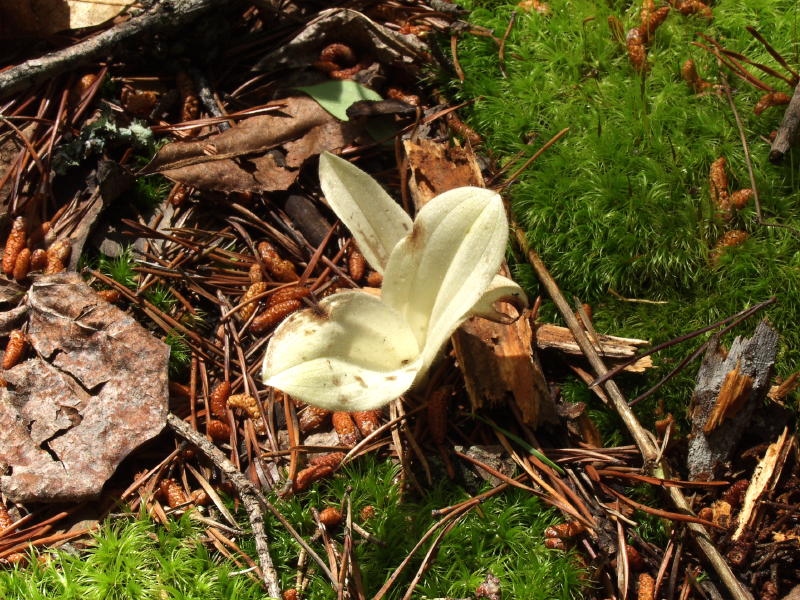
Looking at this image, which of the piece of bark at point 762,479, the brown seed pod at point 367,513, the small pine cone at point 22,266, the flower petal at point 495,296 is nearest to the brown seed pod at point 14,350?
the small pine cone at point 22,266

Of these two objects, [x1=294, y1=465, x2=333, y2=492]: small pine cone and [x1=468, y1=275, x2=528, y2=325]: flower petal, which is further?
[x1=294, y1=465, x2=333, y2=492]: small pine cone

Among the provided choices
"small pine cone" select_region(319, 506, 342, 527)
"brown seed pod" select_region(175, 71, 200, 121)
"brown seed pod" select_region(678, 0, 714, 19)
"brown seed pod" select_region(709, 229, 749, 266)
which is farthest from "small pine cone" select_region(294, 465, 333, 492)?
"brown seed pod" select_region(678, 0, 714, 19)

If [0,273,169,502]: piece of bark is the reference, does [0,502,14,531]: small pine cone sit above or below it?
below

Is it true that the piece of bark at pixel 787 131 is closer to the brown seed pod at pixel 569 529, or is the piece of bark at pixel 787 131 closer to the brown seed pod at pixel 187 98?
the brown seed pod at pixel 569 529

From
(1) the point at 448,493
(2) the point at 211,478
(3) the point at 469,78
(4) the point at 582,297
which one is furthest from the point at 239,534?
(3) the point at 469,78

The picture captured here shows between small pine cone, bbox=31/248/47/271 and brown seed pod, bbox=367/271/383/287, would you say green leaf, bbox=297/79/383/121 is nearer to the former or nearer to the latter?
brown seed pod, bbox=367/271/383/287

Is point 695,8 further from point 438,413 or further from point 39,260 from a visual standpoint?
point 39,260

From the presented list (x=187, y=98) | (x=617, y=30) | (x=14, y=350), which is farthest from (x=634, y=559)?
(x=187, y=98)

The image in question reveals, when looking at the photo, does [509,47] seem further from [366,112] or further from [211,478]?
[211,478]
